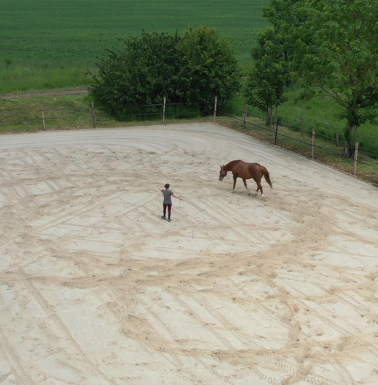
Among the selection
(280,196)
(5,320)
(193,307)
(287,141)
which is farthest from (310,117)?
(5,320)

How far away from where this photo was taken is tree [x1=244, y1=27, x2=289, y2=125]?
24.8 m

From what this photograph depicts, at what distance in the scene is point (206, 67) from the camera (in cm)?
2903

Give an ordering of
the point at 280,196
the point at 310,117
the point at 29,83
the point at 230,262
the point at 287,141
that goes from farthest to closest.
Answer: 1. the point at 29,83
2. the point at 310,117
3. the point at 287,141
4. the point at 280,196
5. the point at 230,262

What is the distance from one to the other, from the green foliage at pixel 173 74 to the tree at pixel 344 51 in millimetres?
6412

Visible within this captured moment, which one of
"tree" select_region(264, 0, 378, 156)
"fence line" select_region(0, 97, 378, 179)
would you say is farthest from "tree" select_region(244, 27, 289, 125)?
"tree" select_region(264, 0, 378, 156)

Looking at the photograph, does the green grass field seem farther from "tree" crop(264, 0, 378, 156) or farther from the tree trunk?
the tree trunk

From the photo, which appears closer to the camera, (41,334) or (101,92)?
(41,334)

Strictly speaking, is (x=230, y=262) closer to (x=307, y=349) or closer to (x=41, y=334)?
(x=307, y=349)

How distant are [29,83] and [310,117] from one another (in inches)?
616

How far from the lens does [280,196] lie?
18.3 m

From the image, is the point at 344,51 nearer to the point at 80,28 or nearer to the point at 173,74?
the point at 173,74

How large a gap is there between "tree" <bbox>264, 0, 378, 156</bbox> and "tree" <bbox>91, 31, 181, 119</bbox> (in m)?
7.74

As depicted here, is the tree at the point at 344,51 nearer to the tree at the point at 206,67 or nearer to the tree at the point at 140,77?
the tree at the point at 206,67

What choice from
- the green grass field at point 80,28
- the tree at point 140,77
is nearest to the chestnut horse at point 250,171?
the tree at point 140,77
